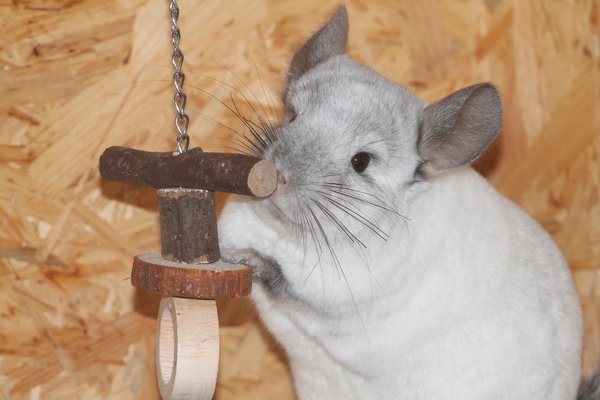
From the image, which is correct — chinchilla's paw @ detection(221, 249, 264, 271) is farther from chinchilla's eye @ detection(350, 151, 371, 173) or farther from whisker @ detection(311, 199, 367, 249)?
chinchilla's eye @ detection(350, 151, 371, 173)

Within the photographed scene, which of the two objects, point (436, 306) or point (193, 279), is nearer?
point (193, 279)

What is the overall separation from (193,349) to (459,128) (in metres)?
1.05

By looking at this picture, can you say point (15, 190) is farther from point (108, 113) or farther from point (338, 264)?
point (338, 264)

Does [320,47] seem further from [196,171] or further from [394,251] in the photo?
[196,171]

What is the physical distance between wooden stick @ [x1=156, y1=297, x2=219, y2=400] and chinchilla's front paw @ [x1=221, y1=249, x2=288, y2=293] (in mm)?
276

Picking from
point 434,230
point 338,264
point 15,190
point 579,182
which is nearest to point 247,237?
point 338,264

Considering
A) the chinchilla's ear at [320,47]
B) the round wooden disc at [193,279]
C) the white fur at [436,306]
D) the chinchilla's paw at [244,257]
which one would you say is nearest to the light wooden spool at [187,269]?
the round wooden disc at [193,279]

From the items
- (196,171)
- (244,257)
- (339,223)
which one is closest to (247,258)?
(244,257)

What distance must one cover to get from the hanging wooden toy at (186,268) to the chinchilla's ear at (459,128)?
2.19 ft

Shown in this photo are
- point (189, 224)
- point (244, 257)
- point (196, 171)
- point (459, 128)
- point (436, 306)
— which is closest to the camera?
point (196, 171)

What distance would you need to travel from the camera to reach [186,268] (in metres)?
2.51

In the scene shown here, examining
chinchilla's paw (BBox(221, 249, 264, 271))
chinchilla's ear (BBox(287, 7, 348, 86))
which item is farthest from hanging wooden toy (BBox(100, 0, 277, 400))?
chinchilla's ear (BBox(287, 7, 348, 86))

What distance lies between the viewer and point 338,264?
2.92m

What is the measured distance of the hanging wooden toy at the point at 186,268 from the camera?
8.19 feet
